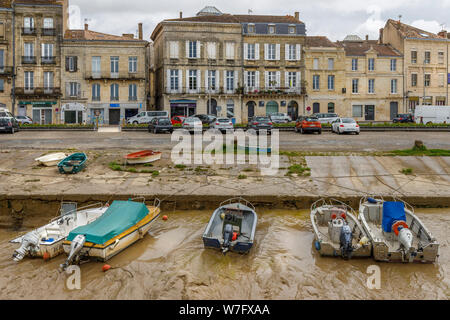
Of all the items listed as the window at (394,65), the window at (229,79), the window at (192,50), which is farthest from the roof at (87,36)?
the window at (394,65)

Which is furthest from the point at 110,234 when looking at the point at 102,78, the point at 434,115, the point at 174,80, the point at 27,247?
the point at 102,78

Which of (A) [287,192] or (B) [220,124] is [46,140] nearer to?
(B) [220,124]

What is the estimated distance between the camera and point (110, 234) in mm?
11305

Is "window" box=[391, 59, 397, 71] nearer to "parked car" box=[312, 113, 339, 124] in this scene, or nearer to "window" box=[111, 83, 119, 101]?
"parked car" box=[312, 113, 339, 124]

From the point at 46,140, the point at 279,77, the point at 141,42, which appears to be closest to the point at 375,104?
the point at 279,77

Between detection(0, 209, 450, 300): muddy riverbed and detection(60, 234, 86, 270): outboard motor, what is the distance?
25 centimetres

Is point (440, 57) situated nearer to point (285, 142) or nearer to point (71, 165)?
point (285, 142)

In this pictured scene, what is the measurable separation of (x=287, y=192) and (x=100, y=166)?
8.58m

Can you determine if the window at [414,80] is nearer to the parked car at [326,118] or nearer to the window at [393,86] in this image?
the window at [393,86]

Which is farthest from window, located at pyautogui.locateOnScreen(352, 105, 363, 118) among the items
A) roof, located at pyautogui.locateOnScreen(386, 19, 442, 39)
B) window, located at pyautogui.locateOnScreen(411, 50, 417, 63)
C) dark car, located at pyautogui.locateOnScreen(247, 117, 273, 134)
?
dark car, located at pyautogui.locateOnScreen(247, 117, 273, 134)

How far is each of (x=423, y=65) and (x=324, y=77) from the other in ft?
41.3

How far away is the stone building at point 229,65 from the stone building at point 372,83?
6466 millimetres

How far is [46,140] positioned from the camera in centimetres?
2650

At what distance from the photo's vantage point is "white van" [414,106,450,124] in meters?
39.5
